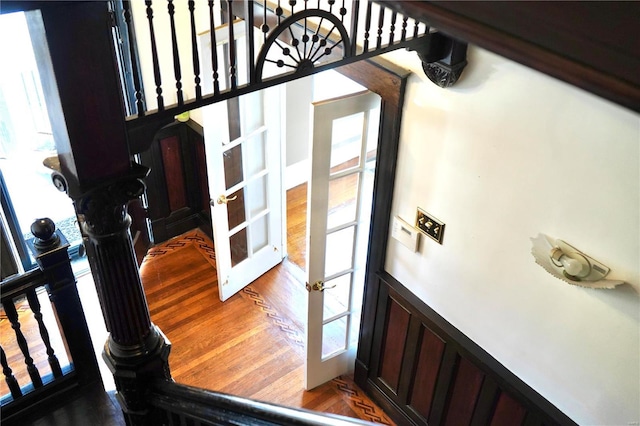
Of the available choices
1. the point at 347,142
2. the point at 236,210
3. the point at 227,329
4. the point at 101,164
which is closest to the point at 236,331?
the point at 227,329

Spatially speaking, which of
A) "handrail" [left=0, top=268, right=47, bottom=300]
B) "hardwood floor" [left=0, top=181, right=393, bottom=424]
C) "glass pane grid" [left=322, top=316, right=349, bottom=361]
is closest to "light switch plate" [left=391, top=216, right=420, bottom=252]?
"glass pane grid" [left=322, top=316, right=349, bottom=361]

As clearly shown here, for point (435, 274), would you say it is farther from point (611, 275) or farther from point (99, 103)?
point (99, 103)

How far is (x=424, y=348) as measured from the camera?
9.62 ft

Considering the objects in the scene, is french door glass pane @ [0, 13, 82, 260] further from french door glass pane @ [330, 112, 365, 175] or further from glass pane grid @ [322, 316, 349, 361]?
glass pane grid @ [322, 316, 349, 361]

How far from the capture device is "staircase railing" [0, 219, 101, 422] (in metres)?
1.87

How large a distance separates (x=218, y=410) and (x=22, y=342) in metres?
0.83

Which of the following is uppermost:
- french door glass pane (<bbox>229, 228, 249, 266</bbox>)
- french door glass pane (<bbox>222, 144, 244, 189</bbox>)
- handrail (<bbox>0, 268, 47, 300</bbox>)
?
handrail (<bbox>0, 268, 47, 300</bbox>)

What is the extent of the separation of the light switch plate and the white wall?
0.05 meters

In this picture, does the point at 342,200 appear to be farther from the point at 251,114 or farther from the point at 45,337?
the point at 45,337

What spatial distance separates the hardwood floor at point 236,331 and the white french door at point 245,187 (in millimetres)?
178

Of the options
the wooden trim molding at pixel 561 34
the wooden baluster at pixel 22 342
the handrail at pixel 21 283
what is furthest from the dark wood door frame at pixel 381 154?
the wooden trim molding at pixel 561 34

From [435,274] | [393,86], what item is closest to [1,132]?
[393,86]

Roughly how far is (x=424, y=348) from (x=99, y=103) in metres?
2.17

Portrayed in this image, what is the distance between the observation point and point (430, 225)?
104 inches
